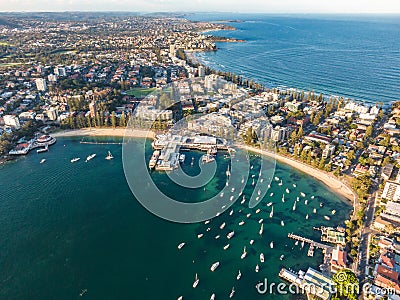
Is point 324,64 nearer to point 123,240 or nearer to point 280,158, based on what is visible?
point 280,158

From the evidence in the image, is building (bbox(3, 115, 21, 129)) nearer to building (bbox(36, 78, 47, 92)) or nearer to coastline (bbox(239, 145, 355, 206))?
building (bbox(36, 78, 47, 92))

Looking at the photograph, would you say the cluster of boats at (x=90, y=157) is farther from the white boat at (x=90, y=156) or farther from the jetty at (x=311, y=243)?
the jetty at (x=311, y=243)

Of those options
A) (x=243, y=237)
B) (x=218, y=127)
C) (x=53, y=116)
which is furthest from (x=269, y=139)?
(x=53, y=116)

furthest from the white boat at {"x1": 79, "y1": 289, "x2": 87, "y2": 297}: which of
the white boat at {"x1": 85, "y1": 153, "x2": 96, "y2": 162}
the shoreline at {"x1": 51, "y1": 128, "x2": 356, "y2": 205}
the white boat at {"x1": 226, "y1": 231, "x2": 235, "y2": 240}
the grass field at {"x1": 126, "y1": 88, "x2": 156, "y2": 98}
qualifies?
the grass field at {"x1": 126, "y1": 88, "x2": 156, "y2": 98}

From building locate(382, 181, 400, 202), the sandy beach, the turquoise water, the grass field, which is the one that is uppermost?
building locate(382, 181, 400, 202)

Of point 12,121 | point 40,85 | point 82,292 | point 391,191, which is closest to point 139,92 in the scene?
point 40,85

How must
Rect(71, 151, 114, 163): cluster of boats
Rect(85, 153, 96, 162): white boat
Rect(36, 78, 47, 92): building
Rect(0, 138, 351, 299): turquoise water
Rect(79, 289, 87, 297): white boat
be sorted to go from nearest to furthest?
Rect(79, 289, 87, 297): white boat
Rect(0, 138, 351, 299): turquoise water
Rect(71, 151, 114, 163): cluster of boats
Rect(85, 153, 96, 162): white boat
Rect(36, 78, 47, 92): building

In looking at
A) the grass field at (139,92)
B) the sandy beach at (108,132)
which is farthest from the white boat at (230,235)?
the grass field at (139,92)
